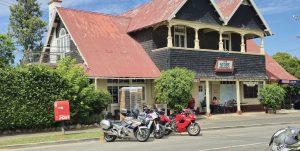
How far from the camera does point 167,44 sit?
101 feet

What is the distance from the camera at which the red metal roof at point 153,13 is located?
30.2 m

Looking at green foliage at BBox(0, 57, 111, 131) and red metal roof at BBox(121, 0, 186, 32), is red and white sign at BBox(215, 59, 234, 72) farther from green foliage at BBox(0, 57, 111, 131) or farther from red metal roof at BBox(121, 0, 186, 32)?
green foliage at BBox(0, 57, 111, 131)

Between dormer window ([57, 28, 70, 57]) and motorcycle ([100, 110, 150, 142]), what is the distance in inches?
548

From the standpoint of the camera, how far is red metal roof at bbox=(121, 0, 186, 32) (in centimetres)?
3017

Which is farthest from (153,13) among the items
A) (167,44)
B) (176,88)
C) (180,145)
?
(180,145)

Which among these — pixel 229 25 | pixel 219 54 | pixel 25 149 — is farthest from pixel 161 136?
pixel 229 25

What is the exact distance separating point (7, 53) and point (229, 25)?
15.6 m

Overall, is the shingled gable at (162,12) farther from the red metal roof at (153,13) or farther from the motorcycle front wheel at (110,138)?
the motorcycle front wheel at (110,138)

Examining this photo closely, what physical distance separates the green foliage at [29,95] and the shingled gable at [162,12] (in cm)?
930

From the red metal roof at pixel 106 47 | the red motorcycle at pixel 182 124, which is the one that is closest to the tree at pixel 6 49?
the red metal roof at pixel 106 47

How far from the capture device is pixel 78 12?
3200 cm

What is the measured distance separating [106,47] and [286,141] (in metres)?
21.5

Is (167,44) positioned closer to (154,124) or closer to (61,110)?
(61,110)

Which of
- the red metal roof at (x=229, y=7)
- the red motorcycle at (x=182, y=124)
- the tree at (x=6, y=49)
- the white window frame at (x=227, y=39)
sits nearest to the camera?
the red motorcycle at (x=182, y=124)
